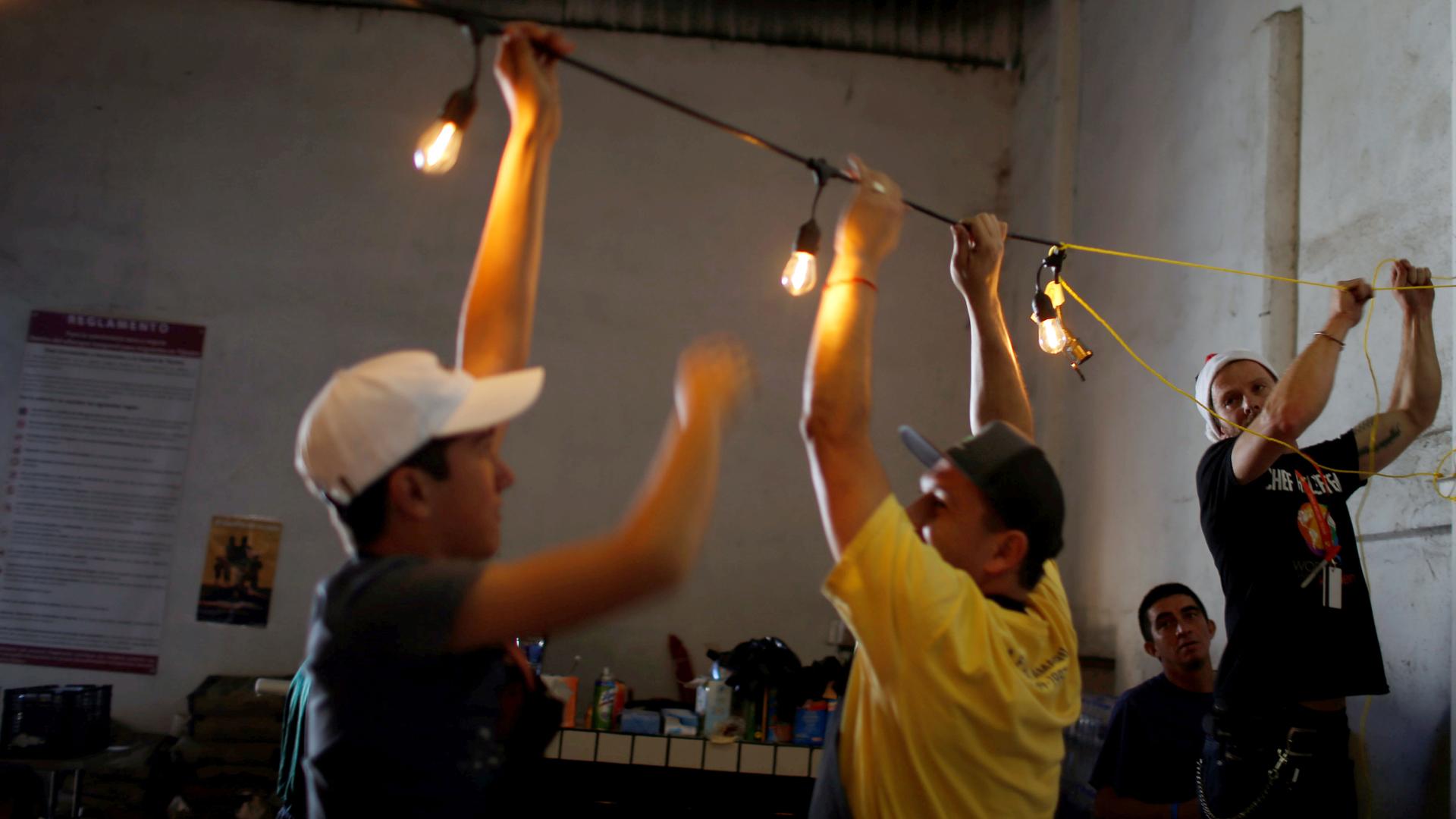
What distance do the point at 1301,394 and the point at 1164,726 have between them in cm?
130

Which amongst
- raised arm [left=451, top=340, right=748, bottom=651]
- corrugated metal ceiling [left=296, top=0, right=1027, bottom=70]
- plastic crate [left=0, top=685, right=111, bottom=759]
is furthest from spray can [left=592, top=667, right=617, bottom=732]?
raised arm [left=451, top=340, right=748, bottom=651]

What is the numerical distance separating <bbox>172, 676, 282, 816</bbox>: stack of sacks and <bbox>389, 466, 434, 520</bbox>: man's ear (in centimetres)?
399

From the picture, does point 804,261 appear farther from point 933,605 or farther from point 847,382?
point 933,605

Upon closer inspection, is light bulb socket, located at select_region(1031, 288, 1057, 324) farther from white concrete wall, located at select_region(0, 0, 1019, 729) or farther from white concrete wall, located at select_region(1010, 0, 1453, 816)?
white concrete wall, located at select_region(0, 0, 1019, 729)

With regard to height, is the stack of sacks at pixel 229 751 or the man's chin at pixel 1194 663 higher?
the man's chin at pixel 1194 663

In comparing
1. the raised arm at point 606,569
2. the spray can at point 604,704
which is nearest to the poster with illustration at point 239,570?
the spray can at point 604,704

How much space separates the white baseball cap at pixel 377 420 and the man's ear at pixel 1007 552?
70 centimetres

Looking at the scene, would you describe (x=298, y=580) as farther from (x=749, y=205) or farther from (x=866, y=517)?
(x=866, y=517)

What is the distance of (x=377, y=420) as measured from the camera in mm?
1198

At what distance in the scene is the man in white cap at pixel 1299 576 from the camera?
7.95 feet

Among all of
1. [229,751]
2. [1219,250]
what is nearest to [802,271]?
[1219,250]

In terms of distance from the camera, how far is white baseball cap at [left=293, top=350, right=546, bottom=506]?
120 cm

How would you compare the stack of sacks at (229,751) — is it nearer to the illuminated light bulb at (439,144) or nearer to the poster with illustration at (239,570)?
the poster with illustration at (239,570)

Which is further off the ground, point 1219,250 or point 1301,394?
point 1219,250
